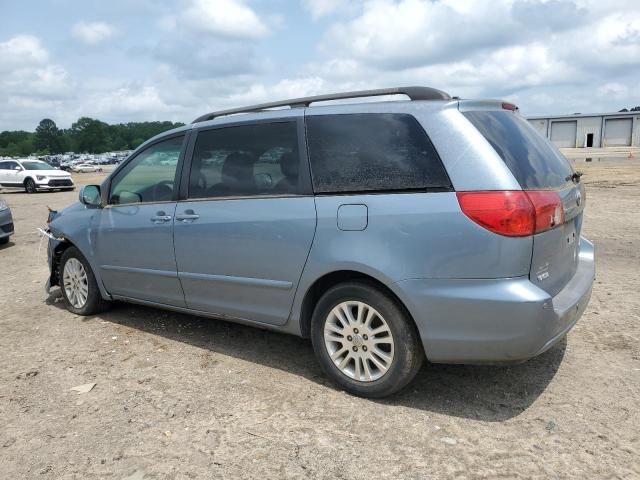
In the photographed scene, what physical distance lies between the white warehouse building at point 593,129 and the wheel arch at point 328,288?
7677cm

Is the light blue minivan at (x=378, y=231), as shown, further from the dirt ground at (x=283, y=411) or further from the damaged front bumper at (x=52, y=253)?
the damaged front bumper at (x=52, y=253)

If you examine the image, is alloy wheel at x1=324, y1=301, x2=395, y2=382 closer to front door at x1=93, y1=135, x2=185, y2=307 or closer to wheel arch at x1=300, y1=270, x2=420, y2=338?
wheel arch at x1=300, y1=270, x2=420, y2=338

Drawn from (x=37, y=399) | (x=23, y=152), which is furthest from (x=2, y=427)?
(x=23, y=152)

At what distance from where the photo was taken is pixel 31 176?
24938 millimetres

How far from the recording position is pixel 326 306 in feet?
11.4

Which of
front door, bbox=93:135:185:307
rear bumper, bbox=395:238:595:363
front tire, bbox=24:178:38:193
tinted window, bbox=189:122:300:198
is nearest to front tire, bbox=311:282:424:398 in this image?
rear bumper, bbox=395:238:595:363

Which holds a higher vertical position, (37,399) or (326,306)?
(326,306)

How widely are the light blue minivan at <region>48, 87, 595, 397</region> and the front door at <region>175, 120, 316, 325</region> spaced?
0.4 inches

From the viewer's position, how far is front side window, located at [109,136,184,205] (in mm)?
4406

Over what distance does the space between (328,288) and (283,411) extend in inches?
32.2

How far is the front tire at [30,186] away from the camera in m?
25.0

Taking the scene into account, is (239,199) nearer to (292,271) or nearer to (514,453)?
(292,271)

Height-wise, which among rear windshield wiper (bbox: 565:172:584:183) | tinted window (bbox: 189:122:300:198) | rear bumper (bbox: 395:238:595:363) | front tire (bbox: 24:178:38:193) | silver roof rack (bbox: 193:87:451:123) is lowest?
front tire (bbox: 24:178:38:193)

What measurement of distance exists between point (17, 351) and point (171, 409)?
76.2 inches
